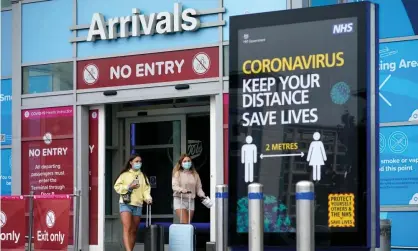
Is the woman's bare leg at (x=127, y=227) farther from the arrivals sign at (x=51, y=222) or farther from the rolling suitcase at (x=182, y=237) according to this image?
the rolling suitcase at (x=182, y=237)

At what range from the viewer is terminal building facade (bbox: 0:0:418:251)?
12680 millimetres

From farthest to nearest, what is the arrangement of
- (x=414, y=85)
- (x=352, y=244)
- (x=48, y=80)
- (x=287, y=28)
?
1. (x=48, y=80)
2. (x=414, y=85)
3. (x=287, y=28)
4. (x=352, y=244)

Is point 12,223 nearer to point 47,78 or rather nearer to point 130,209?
point 130,209

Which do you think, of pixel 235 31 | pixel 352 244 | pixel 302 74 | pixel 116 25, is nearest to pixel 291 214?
pixel 352 244

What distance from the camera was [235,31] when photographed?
27.5 ft

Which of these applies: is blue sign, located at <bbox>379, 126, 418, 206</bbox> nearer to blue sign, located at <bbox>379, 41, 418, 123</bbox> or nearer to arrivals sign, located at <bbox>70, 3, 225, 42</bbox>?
blue sign, located at <bbox>379, 41, 418, 123</bbox>

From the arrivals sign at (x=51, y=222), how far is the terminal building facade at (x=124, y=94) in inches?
87.2

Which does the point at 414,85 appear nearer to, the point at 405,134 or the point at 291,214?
the point at 405,134

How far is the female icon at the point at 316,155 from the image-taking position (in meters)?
7.75

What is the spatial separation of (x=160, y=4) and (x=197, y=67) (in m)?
1.34

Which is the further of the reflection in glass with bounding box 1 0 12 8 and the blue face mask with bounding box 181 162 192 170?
the reflection in glass with bounding box 1 0 12 8

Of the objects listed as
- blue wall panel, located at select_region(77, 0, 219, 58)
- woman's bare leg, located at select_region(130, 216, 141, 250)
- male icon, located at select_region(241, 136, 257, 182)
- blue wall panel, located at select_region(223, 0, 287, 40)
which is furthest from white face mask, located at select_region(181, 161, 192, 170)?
male icon, located at select_region(241, 136, 257, 182)

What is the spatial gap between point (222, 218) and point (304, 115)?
1.61 metres

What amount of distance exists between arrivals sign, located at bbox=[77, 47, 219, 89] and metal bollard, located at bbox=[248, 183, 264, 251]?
6.71 m
